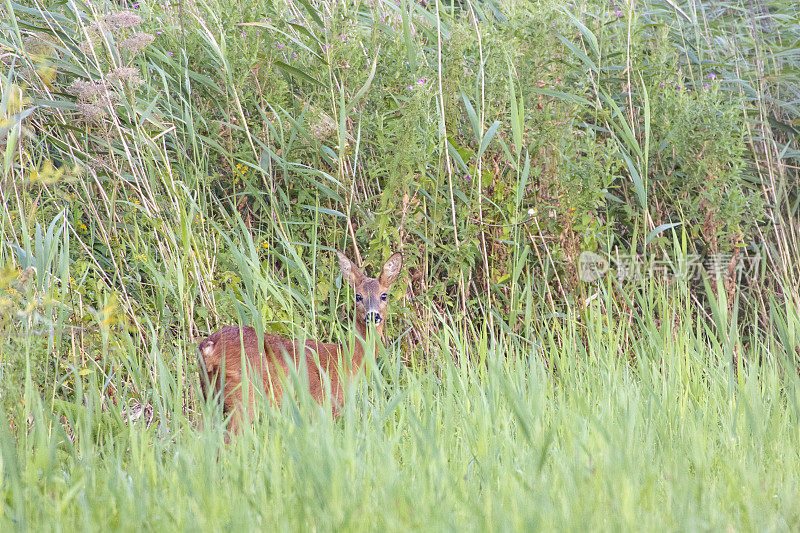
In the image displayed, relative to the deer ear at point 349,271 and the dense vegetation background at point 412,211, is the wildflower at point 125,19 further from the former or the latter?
the deer ear at point 349,271

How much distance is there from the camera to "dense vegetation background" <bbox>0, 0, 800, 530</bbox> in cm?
253

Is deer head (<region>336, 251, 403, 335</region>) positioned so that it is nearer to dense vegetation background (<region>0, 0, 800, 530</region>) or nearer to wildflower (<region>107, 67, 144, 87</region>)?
dense vegetation background (<region>0, 0, 800, 530</region>)

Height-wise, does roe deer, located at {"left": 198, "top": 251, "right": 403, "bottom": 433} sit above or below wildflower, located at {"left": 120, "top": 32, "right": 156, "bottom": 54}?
below

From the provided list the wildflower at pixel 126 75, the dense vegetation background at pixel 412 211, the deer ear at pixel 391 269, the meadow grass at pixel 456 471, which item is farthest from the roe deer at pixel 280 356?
the wildflower at pixel 126 75

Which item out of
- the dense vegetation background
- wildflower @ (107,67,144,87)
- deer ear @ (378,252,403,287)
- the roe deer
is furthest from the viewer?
deer ear @ (378,252,403,287)

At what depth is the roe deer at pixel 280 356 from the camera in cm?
266

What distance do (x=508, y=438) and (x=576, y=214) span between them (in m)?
1.81

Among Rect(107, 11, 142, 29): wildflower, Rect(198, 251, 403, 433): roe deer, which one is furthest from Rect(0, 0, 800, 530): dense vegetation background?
Rect(198, 251, 403, 433): roe deer

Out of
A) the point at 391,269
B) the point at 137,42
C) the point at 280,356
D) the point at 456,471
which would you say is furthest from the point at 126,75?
the point at 456,471

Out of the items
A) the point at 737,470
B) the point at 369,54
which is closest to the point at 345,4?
the point at 369,54

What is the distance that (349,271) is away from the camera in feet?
11.8

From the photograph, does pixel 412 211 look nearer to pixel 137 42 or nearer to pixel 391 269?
Answer: pixel 391 269

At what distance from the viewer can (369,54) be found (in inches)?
148

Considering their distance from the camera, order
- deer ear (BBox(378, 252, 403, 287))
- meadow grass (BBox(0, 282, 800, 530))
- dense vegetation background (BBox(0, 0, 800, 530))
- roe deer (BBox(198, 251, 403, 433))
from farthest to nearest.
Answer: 1. deer ear (BBox(378, 252, 403, 287))
2. roe deer (BBox(198, 251, 403, 433))
3. dense vegetation background (BBox(0, 0, 800, 530))
4. meadow grass (BBox(0, 282, 800, 530))
